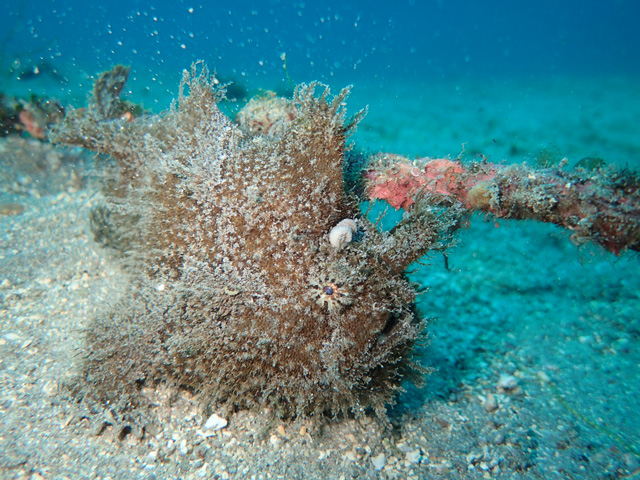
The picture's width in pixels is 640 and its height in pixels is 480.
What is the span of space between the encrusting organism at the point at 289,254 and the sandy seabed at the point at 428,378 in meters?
0.36

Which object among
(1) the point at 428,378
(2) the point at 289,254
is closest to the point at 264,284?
(2) the point at 289,254

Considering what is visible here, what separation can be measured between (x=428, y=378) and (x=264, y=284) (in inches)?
95.9

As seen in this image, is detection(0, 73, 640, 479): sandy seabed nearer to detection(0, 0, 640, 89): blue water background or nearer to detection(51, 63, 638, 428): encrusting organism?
detection(51, 63, 638, 428): encrusting organism

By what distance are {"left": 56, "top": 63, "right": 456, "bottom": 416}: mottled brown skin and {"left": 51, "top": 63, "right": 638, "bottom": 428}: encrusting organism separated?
1 centimetres

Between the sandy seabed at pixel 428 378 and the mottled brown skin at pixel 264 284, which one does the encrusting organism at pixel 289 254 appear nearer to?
the mottled brown skin at pixel 264 284

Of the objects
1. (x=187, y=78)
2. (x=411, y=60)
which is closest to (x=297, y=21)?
(x=411, y=60)

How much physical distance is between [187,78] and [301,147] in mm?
1632

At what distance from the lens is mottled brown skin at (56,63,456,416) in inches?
98.6

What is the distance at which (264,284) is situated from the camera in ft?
8.55

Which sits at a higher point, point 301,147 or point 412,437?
point 301,147

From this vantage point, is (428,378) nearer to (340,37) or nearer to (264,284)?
(264,284)

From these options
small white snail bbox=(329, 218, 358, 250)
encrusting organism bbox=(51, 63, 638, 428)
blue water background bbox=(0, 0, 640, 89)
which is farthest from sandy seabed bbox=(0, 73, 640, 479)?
blue water background bbox=(0, 0, 640, 89)

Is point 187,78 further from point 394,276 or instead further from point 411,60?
point 411,60

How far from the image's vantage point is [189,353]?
2879 millimetres
